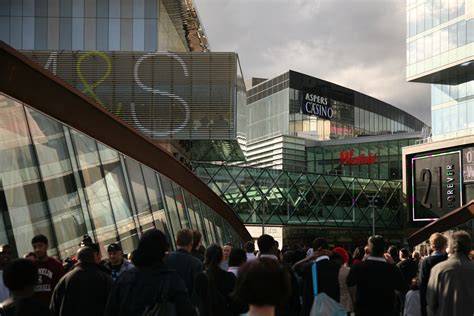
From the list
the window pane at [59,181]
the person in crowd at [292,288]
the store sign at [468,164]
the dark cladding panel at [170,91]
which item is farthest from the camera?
the store sign at [468,164]

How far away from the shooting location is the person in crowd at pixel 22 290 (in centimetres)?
496

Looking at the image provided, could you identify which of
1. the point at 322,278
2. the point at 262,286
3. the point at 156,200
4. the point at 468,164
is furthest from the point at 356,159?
the point at 262,286

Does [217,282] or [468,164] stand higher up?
[217,282]

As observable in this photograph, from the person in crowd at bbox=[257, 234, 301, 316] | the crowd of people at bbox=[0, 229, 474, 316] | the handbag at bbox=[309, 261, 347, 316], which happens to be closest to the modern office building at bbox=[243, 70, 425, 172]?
the person in crowd at bbox=[257, 234, 301, 316]

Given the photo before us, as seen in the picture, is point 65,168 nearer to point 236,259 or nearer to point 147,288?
point 236,259

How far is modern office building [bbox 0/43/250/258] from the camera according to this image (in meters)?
10.2

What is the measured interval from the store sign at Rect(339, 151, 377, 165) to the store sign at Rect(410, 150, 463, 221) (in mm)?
18917

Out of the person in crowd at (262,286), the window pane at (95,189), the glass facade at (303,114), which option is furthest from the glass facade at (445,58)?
the person in crowd at (262,286)

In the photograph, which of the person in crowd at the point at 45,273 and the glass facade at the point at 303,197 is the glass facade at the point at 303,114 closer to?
the glass facade at the point at 303,197

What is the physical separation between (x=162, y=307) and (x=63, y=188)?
700cm

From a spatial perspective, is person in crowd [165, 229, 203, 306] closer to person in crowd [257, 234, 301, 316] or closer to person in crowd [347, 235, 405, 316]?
person in crowd [257, 234, 301, 316]

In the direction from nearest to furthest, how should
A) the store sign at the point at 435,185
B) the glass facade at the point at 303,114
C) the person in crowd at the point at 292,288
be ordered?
the person in crowd at the point at 292,288, the store sign at the point at 435,185, the glass facade at the point at 303,114

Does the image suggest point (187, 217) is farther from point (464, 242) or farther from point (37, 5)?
point (37, 5)

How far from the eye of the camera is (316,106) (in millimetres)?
95812
